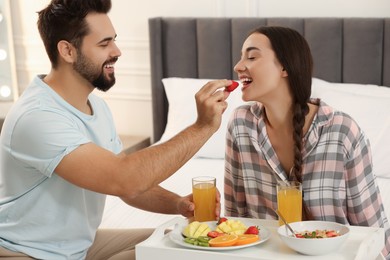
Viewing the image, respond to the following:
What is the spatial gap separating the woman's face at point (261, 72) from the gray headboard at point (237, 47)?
4.95 feet

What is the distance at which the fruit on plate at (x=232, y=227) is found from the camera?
1.93 m

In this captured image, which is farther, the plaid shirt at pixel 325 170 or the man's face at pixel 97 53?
the man's face at pixel 97 53

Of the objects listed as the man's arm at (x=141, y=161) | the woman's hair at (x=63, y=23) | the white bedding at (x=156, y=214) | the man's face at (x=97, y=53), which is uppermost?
the woman's hair at (x=63, y=23)

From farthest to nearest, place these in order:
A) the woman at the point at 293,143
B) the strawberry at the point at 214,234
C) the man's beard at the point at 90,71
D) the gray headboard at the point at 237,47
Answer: the gray headboard at the point at 237,47 < the man's beard at the point at 90,71 < the woman at the point at 293,143 < the strawberry at the point at 214,234

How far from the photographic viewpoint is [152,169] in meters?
Answer: 2.08

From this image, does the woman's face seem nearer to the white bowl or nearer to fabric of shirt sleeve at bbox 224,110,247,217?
fabric of shirt sleeve at bbox 224,110,247,217

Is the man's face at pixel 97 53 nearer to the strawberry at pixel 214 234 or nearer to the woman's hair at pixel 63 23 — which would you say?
the woman's hair at pixel 63 23

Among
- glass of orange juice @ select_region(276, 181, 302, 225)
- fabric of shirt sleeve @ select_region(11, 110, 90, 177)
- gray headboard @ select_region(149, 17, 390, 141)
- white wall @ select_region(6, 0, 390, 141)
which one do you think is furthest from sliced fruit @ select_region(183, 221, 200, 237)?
white wall @ select_region(6, 0, 390, 141)

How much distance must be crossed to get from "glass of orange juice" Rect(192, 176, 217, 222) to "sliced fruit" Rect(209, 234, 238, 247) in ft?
0.78

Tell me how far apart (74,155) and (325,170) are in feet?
2.43

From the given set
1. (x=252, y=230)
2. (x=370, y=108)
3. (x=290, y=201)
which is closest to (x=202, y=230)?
(x=252, y=230)

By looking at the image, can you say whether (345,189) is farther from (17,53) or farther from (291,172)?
(17,53)

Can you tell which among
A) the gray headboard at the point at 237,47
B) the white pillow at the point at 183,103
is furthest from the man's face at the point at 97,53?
the gray headboard at the point at 237,47

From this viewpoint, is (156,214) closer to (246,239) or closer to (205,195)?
(205,195)
